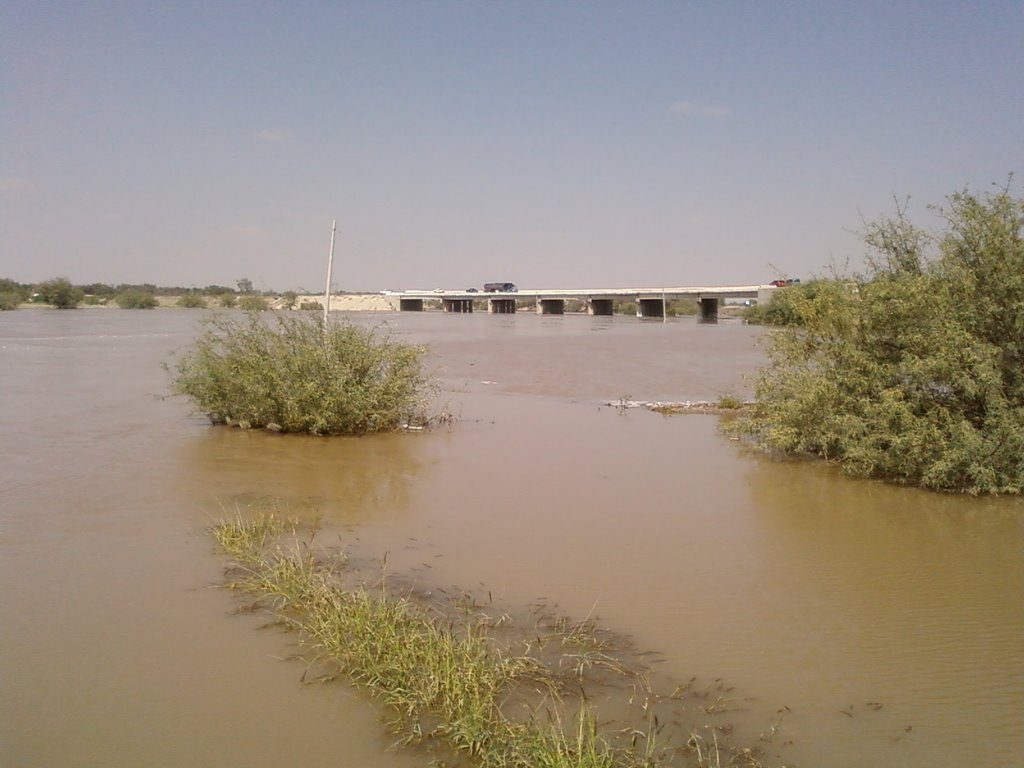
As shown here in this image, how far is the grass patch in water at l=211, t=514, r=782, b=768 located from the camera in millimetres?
4691

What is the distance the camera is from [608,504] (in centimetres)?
1056

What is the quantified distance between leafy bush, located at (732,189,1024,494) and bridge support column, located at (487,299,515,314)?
292 ft

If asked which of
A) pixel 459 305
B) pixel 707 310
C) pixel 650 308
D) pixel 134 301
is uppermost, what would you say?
pixel 134 301

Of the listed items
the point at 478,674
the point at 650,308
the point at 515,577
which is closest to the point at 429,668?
the point at 478,674

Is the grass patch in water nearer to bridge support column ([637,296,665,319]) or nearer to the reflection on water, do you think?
the reflection on water

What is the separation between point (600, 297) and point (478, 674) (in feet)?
286

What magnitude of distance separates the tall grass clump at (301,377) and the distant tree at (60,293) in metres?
87.4

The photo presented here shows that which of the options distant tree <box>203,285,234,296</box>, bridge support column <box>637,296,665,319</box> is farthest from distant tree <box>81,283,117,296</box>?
bridge support column <box>637,296,665,319</box>

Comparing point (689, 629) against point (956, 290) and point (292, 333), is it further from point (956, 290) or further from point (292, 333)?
point (292, 333)

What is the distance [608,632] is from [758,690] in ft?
4.22

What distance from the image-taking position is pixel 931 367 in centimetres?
1085

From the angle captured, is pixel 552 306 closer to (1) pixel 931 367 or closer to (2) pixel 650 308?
(2) pixel 650 308

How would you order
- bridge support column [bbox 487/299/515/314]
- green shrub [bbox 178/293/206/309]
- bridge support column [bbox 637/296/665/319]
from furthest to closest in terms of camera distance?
bridge support column [bbox 487/299/515/314] → green shrub [bbox 178/293/206/309] → bridge support column [bbox 637/296/665/319]

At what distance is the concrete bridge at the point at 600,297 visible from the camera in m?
74.7
